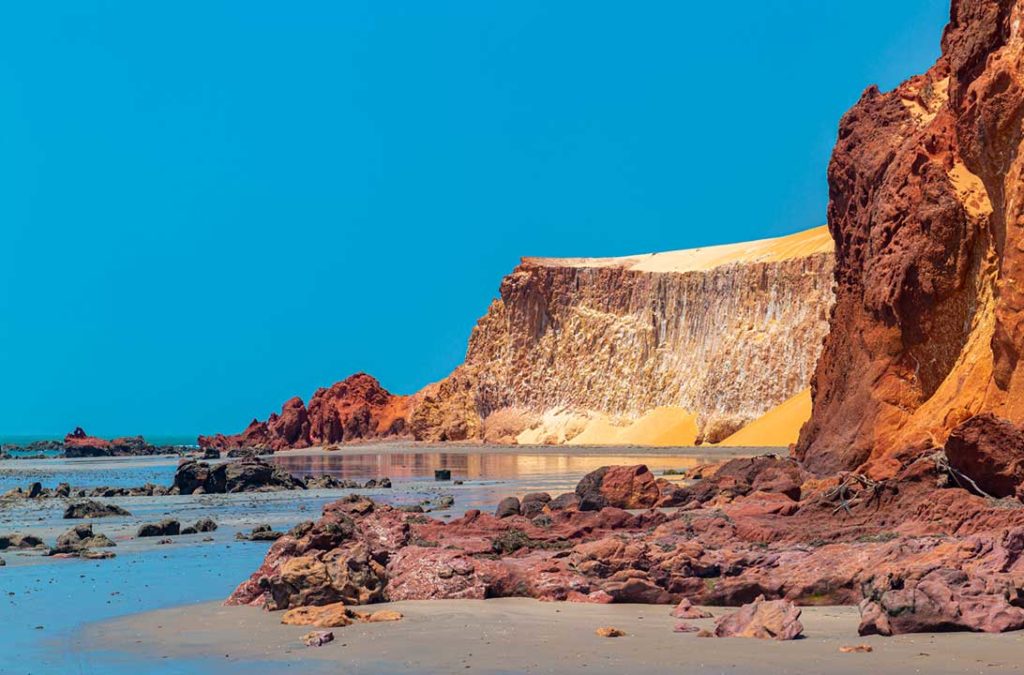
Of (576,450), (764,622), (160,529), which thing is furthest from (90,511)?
(576,450)

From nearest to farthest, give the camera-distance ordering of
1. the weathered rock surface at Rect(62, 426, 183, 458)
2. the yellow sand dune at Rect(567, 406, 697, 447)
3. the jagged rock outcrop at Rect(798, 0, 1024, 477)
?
the jagged rock outcrop at Rect(798, 0, 1024, 477)
the yellow sand dune at Rect(567, 406, 697, 447)
the weathered rock surface at Rect(62, 426, 183, 458)

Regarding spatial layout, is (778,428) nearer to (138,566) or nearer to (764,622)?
(138,566)

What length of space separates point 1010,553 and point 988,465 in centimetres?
451

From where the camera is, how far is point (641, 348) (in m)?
84.0

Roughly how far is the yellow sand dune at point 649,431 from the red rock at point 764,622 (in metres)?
62.4

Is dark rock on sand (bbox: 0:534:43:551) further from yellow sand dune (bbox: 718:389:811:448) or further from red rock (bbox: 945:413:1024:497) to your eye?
yellow sand dune (bbox: 718:389:811:448)

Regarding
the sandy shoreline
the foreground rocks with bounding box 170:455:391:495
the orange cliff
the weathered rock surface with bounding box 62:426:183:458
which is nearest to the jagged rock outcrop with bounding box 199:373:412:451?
the weathered rock surface with bounding box 62:426:183:458

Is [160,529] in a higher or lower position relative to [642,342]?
lower

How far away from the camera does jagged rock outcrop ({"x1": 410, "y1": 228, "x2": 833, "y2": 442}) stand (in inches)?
2803

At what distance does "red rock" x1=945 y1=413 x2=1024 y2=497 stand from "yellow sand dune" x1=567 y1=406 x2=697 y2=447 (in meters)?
57.1

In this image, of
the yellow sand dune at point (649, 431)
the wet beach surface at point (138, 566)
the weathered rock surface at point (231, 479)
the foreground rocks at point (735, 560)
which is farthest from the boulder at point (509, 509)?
the yellow sand dune at point (649, 431)

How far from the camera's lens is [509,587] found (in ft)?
42.3

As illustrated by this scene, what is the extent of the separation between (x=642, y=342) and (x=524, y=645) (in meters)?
74.7

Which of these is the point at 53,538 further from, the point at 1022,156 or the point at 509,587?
the point at 1022,156
